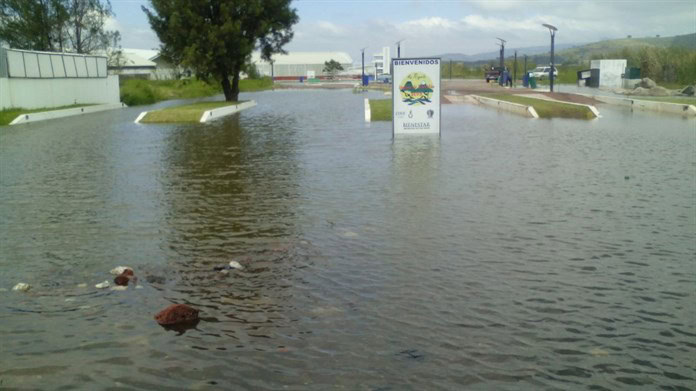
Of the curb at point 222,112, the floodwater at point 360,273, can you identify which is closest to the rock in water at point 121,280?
the floodwater at point 360,273

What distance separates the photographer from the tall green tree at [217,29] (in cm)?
4166

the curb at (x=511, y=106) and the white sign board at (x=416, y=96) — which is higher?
the white sign board at (x=416, y=96)

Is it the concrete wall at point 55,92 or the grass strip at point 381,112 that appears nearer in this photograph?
the grass strip at point 381,112

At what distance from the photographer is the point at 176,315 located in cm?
636

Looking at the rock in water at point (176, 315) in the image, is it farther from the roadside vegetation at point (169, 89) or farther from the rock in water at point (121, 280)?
the roadside vegetation at point (169, 89)

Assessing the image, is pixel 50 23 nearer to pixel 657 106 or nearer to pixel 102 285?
pixel 657 106

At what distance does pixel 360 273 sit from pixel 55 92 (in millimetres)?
36521

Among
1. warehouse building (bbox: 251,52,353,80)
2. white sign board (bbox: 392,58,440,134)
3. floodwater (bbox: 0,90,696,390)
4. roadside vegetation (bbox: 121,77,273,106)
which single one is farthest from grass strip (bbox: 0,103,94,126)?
warehouse building (bbox: 251,52,353,80)

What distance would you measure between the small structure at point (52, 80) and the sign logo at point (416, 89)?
71.5 ft

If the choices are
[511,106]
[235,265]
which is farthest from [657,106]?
[235,265]

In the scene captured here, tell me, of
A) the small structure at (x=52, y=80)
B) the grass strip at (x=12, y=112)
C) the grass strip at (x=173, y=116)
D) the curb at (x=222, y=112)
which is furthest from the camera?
the small structure at (x=52, y=80)

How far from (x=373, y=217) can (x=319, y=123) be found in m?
18.2

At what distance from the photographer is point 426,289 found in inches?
281

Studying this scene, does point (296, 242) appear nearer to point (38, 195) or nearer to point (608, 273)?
point (608, 273)
